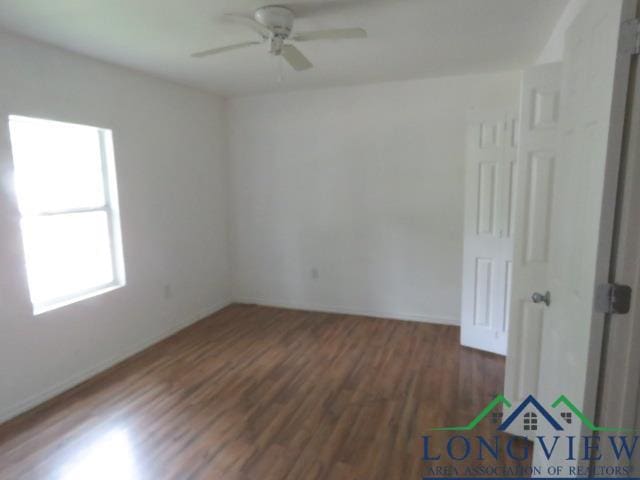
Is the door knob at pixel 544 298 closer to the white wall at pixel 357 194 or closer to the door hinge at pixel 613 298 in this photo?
the door hinge at pixel 613 298

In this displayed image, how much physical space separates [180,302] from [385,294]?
2213 millimetres

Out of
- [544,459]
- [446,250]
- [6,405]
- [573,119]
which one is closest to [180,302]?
[6,405]

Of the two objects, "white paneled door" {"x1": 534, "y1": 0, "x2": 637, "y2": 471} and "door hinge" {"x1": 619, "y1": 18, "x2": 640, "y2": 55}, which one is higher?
"door hinge" {"x1": 619, "y1": 18, "x2": 640, "y2": 55}

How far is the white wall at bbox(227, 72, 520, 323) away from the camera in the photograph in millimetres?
3723

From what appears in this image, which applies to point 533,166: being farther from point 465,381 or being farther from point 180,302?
point 180,302

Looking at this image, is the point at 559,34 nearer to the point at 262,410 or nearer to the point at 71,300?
the point at 262,410

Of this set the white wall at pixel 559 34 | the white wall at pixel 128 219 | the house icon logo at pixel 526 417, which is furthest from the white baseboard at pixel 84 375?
the white wall at pixel 559 34

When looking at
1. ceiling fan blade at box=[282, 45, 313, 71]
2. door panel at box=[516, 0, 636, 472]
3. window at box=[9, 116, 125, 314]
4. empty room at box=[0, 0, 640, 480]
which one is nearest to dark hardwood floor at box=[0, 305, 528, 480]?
empty room at box=[0, 0, 640, 480]

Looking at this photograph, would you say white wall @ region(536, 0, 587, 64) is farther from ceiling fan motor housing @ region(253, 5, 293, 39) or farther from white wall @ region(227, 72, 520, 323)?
ceiling fan motor housing @ region(253, 5, 293, 39)

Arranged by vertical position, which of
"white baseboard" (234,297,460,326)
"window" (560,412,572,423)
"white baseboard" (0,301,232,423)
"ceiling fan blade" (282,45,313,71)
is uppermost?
"ceiling fan blade" (282,45,313,71)

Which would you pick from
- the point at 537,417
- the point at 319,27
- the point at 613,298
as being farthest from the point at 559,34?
the point at 537,417

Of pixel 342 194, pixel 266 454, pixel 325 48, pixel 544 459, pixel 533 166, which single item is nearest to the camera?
pixel 544 459

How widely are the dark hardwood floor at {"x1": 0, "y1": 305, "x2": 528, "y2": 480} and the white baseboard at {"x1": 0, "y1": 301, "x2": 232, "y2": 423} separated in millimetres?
66

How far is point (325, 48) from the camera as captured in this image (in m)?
2.80
